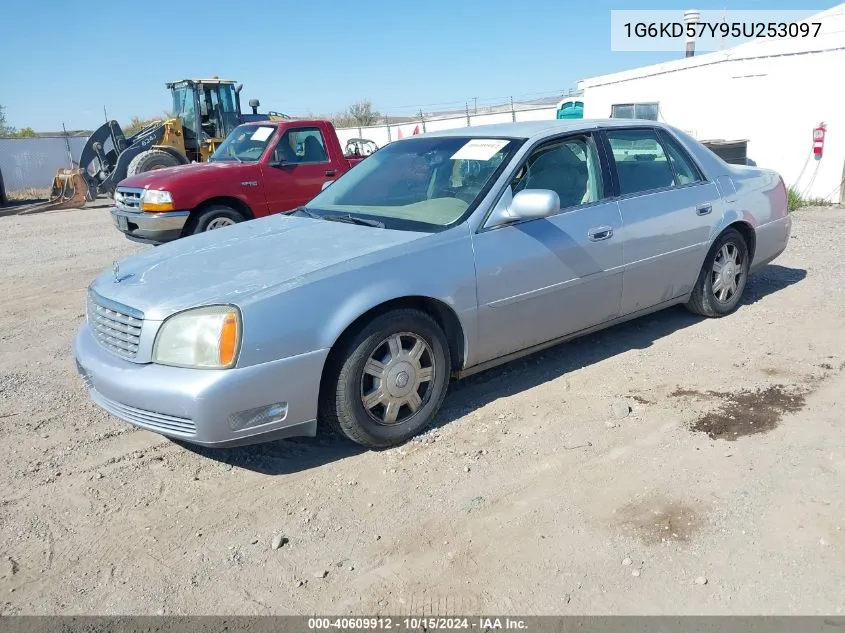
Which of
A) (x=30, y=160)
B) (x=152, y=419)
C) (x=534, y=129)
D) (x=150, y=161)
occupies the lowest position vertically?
(x=152, y=419)

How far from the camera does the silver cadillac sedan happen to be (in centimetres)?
331

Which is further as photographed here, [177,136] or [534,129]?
[177,136]

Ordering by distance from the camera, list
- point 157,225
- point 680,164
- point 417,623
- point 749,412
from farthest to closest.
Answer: point 157,225 < point 680,164 < point 749,412 < point 417,623

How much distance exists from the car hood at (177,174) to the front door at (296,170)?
368 millimetres

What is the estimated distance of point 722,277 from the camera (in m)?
5.68

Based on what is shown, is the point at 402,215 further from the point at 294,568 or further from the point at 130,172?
the point at 130,172

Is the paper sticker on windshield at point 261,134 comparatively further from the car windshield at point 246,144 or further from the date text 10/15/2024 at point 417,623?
the date text 10/15/2024 at point 417,623

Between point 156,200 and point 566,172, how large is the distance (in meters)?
5.64

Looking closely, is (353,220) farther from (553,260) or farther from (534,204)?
(553,260)

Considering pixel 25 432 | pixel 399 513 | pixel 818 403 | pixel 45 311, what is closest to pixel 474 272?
pixel 399 513

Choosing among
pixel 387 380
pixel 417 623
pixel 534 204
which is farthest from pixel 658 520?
pixel 534 204

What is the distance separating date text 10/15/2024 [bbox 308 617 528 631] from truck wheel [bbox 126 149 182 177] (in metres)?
14.8

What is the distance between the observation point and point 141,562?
9.78ft

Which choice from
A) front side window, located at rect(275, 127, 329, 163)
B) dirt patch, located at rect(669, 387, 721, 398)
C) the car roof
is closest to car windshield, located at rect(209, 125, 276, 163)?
front side window, located at rect(275, 127, 329, 163)
